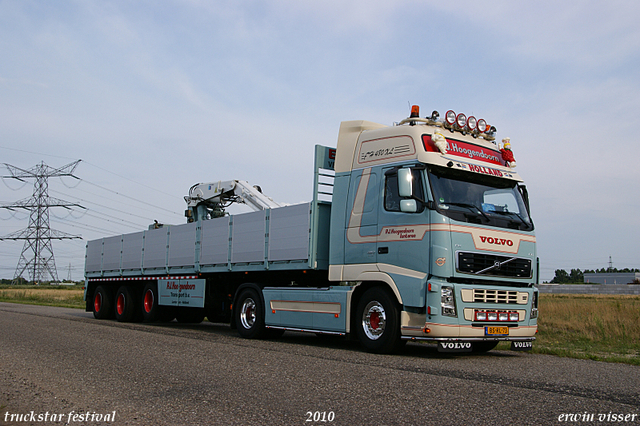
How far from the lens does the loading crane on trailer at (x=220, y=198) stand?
16328 millimetres

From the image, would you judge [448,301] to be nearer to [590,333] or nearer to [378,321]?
[378,321]

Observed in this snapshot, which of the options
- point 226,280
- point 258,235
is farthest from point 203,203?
point 258,235

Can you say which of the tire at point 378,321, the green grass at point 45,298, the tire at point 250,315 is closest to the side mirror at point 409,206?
the tire at point 378,321

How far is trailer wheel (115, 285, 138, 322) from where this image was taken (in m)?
17.5

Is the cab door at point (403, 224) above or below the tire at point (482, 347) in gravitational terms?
above

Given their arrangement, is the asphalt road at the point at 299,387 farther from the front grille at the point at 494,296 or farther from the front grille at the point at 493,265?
the front grille at the point at 493,265

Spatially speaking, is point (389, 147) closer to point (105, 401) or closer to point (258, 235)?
point (258, 235)

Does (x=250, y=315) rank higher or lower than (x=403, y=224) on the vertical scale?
lower

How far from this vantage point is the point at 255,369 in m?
7.14

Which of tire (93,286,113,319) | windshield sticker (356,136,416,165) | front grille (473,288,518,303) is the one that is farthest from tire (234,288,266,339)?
tire (93,286,113,319)

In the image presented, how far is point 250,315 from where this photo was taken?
1248 cm

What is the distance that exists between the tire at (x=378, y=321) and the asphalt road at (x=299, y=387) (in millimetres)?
256

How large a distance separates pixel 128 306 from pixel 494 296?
39.8 feet

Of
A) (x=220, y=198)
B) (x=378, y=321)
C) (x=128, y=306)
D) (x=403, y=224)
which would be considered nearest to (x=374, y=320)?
(x=378, y=321)
